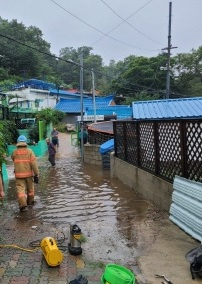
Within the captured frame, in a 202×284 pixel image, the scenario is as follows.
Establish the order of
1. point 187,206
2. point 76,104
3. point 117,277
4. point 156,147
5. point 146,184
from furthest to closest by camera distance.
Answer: point 76,104 → point 146,184 → point 156,147 → point 187,206 → point 117,277

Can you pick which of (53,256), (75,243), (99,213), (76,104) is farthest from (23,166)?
(76,104)

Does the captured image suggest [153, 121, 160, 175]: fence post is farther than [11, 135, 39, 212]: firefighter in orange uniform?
Yes

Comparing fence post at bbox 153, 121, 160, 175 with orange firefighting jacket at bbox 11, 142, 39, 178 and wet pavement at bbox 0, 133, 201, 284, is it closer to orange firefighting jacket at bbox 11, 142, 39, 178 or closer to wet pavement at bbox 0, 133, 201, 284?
wet pavement at bbox 0, 133, 201, 284

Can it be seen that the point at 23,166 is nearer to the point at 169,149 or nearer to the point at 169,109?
the point at 169,149

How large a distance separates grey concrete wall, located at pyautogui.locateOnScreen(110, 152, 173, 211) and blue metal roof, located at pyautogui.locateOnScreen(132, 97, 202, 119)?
2.48m

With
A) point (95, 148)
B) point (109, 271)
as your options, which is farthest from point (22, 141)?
point (95, 148)

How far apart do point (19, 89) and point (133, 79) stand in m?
15.3

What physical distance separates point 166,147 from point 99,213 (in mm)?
2172

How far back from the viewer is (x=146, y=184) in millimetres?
8805

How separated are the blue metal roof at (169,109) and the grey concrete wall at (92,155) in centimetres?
353

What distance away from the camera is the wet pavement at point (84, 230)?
4.25 m

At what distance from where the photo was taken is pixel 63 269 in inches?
168

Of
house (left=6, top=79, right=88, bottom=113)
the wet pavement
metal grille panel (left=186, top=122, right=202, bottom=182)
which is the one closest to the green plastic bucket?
the wet pavement

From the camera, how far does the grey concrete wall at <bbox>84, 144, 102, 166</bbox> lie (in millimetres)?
17047
